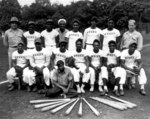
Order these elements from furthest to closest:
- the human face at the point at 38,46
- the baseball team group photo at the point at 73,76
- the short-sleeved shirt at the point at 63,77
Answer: the human face at the point at 38,46 → the short-sleeved shirt at the point at 63,77 → the baseball team group photo at the point at 73,76

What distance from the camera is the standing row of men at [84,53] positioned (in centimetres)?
639

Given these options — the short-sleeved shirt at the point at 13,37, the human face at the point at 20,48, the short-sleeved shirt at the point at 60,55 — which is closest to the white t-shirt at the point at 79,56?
the short-sleeved shirt at the point at 60,55

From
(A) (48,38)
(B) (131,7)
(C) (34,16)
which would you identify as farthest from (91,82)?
(C) (34,16)

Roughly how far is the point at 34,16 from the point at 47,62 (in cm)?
4085

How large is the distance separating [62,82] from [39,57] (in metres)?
1.33

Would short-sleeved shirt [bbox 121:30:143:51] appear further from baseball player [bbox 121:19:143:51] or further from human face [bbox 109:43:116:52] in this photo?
human face [bbox 109:43:116:52]

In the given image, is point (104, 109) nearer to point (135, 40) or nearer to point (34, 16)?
point (135, 40)

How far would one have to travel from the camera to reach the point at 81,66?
6.70 meters

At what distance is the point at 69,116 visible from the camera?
4746 millimetres

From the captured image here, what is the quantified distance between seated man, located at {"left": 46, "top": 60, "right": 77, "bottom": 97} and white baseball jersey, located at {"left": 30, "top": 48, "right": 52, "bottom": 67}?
2.78 feet

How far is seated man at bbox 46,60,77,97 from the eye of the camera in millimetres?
5910

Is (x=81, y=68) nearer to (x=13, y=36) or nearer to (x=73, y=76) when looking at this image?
(x=73, y=76)

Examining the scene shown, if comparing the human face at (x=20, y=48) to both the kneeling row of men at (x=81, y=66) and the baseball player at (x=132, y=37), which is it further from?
the baseball player at (x=132, y=37)

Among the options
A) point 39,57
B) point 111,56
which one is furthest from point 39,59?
point 111,56
